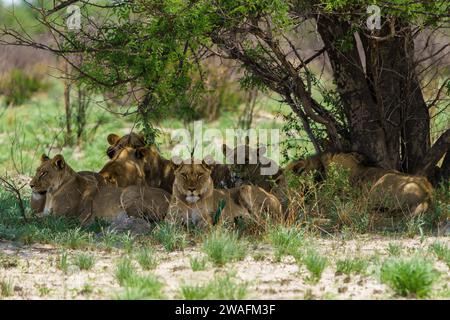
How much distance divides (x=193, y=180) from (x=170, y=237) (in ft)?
3.67

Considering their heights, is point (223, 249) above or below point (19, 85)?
below

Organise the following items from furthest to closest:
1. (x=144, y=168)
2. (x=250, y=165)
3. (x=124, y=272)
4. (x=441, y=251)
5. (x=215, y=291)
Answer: (x=250, y=165) → (x=144, y=168) → (x=441, y=251) → (x=124, y=272) → (x=215, y=291)

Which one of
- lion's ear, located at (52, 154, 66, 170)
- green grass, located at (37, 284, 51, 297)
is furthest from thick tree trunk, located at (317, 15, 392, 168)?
green grass, located at (37, 284, 51, 297)

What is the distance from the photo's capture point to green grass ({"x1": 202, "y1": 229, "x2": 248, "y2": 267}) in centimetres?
782

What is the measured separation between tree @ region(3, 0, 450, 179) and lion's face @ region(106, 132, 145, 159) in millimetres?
986

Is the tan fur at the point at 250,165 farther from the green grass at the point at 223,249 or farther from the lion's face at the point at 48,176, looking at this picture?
the green grass at the point at 223,249

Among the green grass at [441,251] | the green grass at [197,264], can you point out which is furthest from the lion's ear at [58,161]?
the green grass at [441,251]

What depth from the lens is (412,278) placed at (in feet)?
21.8

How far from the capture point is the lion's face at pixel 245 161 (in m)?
12.2

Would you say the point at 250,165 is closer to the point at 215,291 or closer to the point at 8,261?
the point at 8,261

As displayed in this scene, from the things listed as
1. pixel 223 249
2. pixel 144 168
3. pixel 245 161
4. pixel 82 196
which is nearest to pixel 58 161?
pixel 82 196
